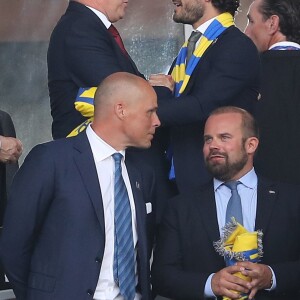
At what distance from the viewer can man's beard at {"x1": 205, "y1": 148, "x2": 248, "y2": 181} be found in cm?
534

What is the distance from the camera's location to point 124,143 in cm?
495

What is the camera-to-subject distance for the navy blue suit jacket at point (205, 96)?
536 centimetres

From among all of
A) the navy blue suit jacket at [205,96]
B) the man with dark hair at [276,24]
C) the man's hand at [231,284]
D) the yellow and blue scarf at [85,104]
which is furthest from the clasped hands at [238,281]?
the man with dark hair at [276,24]

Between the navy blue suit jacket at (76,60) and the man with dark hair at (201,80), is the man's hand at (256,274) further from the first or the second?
the navy blue suit jacket at (76,60)

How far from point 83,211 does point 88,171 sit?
0.18 m

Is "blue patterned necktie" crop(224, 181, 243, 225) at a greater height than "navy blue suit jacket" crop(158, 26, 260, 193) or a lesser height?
lesser

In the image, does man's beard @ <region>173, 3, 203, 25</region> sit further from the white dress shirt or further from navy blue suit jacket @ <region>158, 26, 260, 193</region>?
the white dress shirt

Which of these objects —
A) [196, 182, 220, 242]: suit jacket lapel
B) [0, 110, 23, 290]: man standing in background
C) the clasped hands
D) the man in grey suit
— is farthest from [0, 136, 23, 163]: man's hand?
the clasped hands

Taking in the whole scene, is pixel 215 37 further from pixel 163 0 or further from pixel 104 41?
pixel 163 0

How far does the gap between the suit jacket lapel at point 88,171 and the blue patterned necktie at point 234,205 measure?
719 millimetres

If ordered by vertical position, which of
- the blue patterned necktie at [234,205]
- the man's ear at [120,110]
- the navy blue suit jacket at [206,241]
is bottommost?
the navy blue suit jacket at [206,241]

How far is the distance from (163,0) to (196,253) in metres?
2.56

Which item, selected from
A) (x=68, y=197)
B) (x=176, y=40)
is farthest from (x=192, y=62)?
(x=176, y=40)

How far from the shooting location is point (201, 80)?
5480 mm
